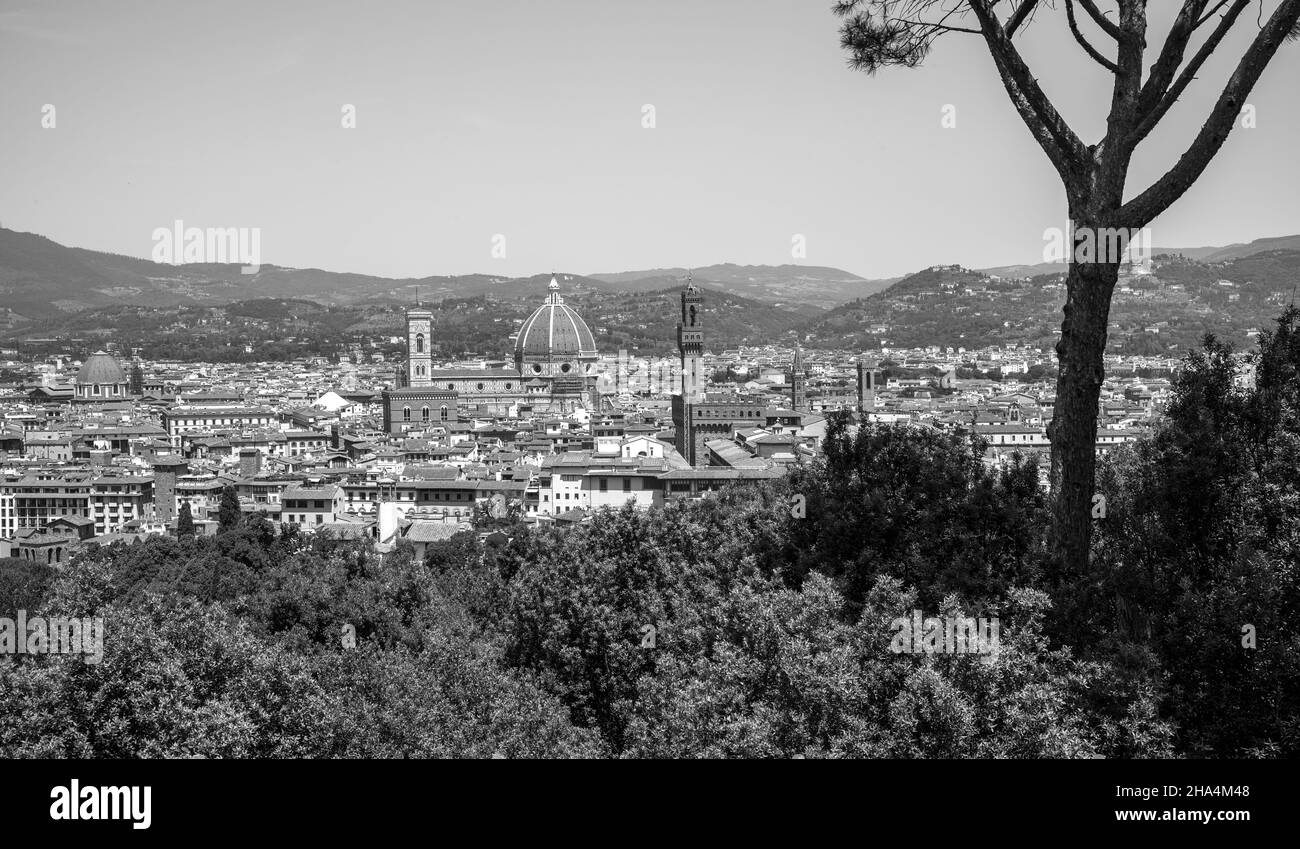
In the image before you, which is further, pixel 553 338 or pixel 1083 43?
pixel 553 338

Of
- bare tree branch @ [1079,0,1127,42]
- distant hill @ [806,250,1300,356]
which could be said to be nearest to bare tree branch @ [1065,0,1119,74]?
bare tree branch @ [1079,0,1127,42]

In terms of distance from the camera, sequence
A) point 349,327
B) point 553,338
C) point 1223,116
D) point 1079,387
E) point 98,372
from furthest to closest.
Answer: point 349,327 → point 553,338 → point 98,372 → point 1079,387 → point 1223,116

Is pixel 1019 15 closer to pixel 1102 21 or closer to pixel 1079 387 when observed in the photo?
pixel 1102 21

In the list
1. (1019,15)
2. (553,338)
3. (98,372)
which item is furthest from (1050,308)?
(1019,15)

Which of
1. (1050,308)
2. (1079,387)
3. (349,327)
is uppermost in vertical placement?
(1050,308)

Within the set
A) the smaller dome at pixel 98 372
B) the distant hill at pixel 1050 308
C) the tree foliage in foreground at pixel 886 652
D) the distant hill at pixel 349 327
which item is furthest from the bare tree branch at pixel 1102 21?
the distant hill at pixel 349 327

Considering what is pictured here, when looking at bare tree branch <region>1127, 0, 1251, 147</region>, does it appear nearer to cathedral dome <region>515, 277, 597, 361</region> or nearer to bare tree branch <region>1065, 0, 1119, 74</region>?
bare tree branch <region>1065, 0, 1119, 74</region>

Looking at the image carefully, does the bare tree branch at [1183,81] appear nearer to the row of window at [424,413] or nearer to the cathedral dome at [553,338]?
the row of window at [424,413]
